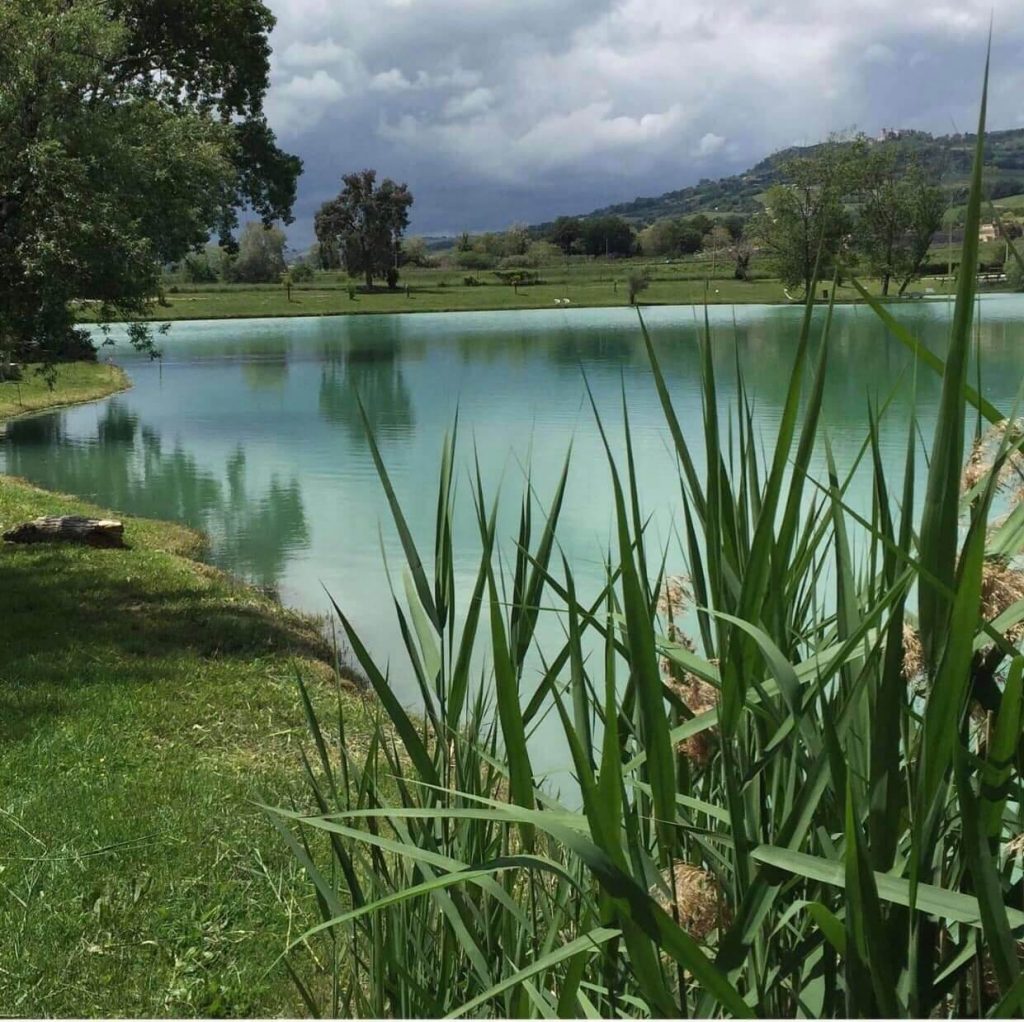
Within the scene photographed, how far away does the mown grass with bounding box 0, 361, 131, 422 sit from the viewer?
2429cm

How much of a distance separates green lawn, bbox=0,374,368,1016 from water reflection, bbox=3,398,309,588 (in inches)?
119

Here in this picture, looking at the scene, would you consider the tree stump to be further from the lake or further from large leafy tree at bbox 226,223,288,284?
large leafy tree at bbox 226,223,288,284

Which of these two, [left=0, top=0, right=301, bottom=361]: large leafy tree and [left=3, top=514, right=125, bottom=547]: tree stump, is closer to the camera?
[left=0, top=0, right=301, bottom=361]: large leafy tree

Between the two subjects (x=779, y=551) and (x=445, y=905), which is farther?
(x=445, y=905)

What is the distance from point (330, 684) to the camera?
691 cm

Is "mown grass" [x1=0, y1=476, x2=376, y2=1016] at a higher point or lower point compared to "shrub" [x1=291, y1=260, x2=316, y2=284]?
lower

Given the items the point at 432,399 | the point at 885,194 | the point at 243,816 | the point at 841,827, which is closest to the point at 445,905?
the point at 841,827

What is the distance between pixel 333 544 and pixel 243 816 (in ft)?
25.3

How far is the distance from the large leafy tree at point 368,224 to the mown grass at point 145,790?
79.3 m

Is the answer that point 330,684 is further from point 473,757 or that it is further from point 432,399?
point 432,399

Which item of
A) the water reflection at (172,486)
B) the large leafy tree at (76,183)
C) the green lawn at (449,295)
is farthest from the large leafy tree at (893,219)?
the green lawn at (449,295)

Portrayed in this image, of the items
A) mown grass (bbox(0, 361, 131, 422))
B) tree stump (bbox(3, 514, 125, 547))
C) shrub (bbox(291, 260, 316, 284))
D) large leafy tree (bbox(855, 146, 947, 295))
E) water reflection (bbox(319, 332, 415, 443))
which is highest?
large leafy tree (bbox(855, 146, 947, 295))

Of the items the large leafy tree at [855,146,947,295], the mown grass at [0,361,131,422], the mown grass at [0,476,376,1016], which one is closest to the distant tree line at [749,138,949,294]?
the large leafy tree at [855,146,947,295]

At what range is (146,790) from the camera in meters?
4.77
